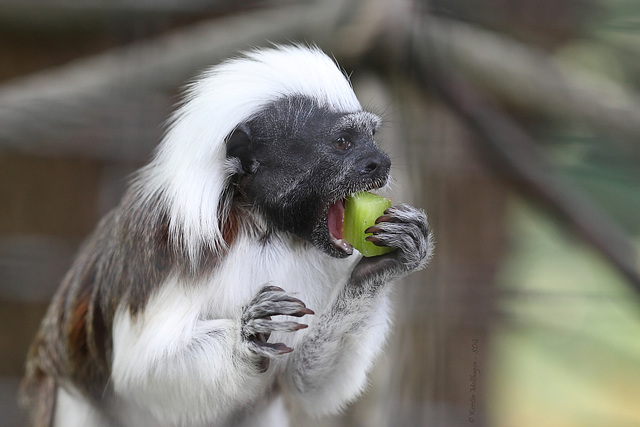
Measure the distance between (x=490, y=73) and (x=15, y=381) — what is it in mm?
2516

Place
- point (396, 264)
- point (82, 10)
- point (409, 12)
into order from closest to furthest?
point (396, 264) < point (409, 12) < point (82, 10)

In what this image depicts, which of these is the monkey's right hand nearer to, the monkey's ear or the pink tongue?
the pink tongue

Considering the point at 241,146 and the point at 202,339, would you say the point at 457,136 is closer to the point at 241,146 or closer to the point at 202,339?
the point at 241,146

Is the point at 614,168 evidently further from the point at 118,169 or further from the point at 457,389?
the point at 118,169

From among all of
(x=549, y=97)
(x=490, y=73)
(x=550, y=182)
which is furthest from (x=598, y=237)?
(x=490, y=73)

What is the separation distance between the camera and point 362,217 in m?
1.54

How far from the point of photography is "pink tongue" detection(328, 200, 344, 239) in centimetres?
162

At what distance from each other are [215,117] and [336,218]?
14.0 inches

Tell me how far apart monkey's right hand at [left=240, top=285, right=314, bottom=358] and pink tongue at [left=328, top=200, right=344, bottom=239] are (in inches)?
8.4

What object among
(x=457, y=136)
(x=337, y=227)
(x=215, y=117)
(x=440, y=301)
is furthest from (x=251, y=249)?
(x=457, y=136)

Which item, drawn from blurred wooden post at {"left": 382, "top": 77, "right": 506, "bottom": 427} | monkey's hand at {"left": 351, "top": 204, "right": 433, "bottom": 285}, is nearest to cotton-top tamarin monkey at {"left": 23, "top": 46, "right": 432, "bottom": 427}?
monkey's hand at {"left": 351, "top": 204, "right": 433, "bottom": 285}

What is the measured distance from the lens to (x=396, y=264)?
61.6 inches

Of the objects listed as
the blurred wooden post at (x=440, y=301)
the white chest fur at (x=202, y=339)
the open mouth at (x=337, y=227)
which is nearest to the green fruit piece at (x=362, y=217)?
the open mouth at (x=337, y=227)

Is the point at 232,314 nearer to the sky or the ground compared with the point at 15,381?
nearer to the sky
